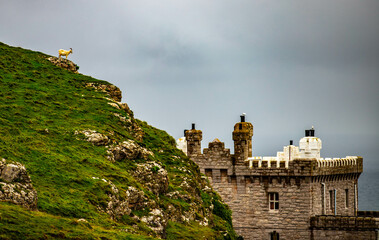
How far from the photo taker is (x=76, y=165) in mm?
40656

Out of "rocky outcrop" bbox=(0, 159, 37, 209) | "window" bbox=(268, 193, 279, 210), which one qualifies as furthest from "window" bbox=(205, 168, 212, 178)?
A: "rocky outcrop" bbox=(0, 159, 37, 209)

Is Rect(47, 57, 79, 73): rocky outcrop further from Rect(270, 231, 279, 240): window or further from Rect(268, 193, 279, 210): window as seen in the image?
Rect(270, 231, 279, 240): window

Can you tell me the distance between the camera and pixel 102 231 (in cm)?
3469

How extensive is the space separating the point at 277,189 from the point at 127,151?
3762 centimetres

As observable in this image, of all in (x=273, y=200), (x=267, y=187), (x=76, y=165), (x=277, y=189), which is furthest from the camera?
(x=273, y=200)

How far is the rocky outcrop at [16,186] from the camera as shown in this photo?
3309cm

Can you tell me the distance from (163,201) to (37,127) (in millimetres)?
7459

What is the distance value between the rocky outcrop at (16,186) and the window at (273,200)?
4843cm

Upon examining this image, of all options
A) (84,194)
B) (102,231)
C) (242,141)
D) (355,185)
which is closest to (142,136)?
(84,194)

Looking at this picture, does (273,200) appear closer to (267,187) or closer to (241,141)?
(267,187)

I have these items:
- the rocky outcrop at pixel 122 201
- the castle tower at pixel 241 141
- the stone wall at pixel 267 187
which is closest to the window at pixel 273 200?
the stone wall at pixel 267 187

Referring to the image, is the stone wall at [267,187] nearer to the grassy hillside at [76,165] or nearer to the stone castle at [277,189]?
the stone castle at [277,189]

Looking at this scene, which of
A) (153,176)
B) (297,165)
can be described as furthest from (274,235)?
(153,176)

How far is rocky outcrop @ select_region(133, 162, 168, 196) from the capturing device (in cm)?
4431
